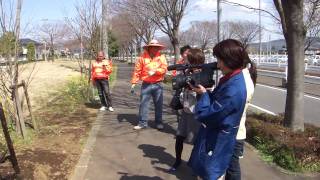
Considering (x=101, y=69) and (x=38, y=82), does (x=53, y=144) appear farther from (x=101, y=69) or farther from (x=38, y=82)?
(x=38, y=82)

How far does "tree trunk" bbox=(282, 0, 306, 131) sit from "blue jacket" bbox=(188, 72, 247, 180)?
3963 mm

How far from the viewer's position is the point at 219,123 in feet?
11.4

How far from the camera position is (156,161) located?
6395 mm

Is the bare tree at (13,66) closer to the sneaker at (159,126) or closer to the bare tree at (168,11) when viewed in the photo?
the sneaker at (159,126)

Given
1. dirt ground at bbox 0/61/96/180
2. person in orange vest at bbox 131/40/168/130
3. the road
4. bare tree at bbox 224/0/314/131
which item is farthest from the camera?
the road

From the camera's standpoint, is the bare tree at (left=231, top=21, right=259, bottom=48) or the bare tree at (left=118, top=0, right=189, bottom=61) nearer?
the bare tree at (left=118, top=0, right=189, bottom=61)

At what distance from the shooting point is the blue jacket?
3422 mm

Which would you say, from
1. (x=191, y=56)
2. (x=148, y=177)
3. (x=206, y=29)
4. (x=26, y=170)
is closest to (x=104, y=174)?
(x=148, y=177)

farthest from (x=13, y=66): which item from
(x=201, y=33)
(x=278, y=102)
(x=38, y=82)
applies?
(x=201, y=33)

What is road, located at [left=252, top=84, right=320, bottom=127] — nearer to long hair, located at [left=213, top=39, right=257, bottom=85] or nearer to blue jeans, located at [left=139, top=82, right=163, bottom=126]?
blue jeans, located at [left=139, top=82, right=163, bottom=126]

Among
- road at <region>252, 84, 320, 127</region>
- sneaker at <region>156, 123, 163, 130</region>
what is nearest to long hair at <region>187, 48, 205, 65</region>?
sneaker at <region>156, 123, 163, 130</region>

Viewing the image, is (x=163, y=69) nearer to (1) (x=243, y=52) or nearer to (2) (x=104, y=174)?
(2) (x=104, y=174)

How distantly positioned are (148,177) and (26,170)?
160 cm

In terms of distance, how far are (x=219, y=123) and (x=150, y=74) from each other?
505cm
